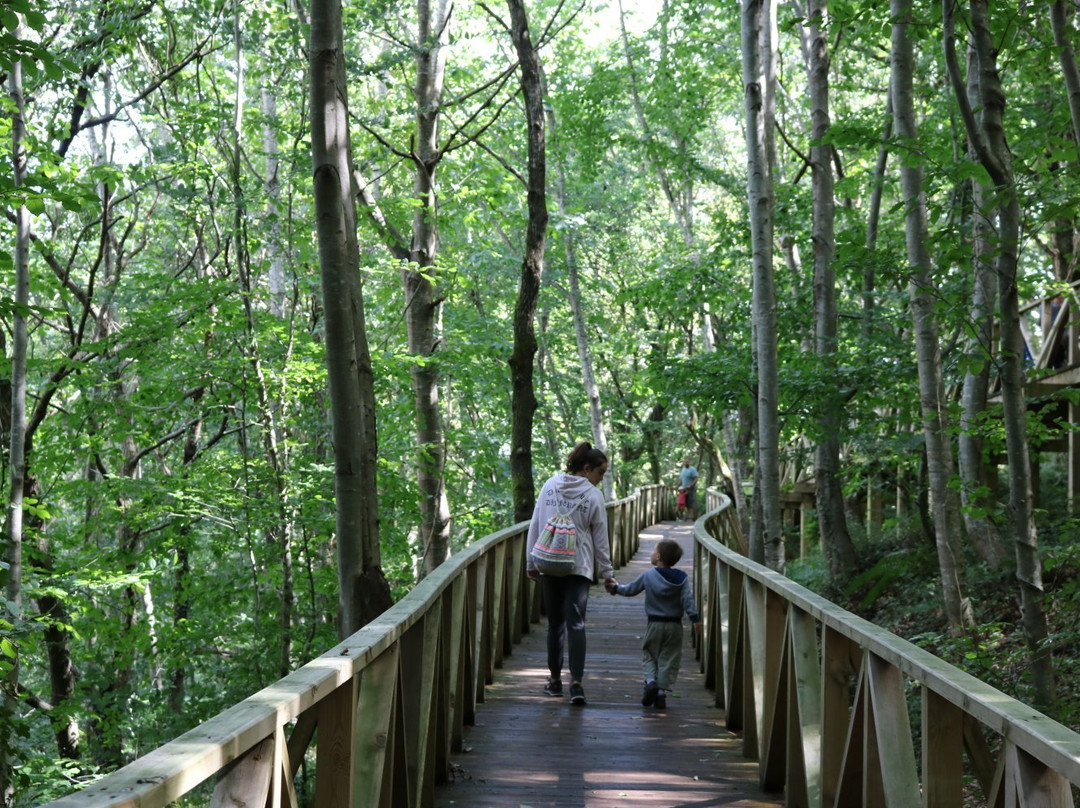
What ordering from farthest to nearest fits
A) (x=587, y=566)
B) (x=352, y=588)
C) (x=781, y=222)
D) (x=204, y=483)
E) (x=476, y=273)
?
(x=476, y=273) → (x=781, y=222) → (x=204, y=483) → (x=587, y=566) → (x=352, y=588)

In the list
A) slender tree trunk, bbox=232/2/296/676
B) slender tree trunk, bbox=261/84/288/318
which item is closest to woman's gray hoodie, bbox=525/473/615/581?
slender tree trunk, bbox=232/2/296/676

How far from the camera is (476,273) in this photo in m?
28.2

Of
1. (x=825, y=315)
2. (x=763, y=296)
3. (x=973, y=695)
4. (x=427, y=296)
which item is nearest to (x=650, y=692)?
(x=763, y=296)

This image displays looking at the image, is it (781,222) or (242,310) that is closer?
(242,310)

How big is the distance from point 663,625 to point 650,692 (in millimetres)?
491

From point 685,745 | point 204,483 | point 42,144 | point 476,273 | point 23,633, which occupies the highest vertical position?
point 476,273

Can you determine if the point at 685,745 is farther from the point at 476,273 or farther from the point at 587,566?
the point at 476,273

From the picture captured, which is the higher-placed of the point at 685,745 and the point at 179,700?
the point at 685,745

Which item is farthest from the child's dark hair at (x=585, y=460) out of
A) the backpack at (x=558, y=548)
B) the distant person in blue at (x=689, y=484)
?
the distant person in blue at (x=689, y=484)

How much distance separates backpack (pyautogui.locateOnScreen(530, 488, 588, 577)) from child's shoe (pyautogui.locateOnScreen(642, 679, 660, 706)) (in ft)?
3.53

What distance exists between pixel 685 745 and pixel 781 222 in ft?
41.8

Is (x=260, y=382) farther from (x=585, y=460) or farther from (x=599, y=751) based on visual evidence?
(x=599, y=751)

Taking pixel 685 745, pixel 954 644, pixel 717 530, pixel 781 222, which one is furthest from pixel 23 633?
pixel 781 222

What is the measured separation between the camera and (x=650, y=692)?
7930mm
